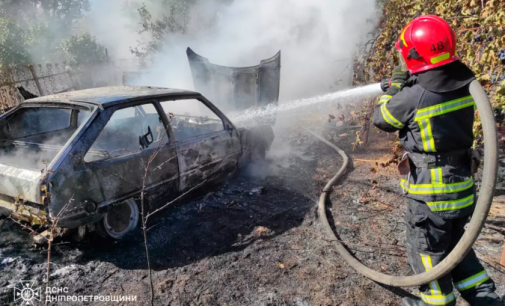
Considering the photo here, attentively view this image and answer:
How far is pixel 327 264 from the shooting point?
297 cm

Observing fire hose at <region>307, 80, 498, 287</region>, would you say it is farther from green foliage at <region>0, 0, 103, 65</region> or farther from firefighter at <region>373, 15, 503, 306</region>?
green foliage at <region>0, 0, 103, 65</region>

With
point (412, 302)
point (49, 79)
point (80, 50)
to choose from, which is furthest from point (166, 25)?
point (412, 302)

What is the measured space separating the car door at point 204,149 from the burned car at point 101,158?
0.01 metres

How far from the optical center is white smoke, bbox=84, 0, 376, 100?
468 inches

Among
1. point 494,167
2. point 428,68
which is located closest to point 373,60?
point 428,68

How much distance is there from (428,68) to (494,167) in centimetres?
72

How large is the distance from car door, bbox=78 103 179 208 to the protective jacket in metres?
1.96

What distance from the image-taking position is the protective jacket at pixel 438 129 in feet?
6.56

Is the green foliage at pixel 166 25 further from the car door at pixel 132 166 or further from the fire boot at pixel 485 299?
the fire boot at pixel 485 299

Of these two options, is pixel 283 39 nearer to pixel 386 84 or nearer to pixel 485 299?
pixel 386 84

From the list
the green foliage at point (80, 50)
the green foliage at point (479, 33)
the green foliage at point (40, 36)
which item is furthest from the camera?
the green foliage at point (80, 50)

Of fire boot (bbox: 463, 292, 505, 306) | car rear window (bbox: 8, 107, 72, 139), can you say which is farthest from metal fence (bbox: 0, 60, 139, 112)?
fire boot (bbox: 463, 292, 505, 306)

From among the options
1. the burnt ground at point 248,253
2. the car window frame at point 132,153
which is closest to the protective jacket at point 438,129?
the burnt ground at point 248,253

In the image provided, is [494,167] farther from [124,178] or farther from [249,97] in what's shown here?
[249,97]
